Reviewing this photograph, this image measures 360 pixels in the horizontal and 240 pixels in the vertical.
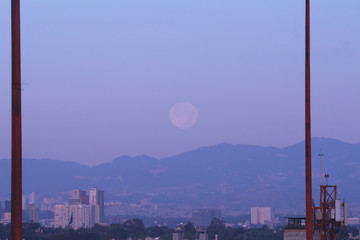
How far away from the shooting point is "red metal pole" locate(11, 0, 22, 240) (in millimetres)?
15109

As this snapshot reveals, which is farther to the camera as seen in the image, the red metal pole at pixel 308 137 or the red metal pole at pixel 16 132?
the red metal pole at pixel 308 137

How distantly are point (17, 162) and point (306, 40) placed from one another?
35.3 feet

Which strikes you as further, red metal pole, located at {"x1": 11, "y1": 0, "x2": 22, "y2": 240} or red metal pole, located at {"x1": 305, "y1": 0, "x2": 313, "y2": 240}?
red metal pole, located at {"x1": 305, "y1": 0, "x2": 313, "y2": 240}

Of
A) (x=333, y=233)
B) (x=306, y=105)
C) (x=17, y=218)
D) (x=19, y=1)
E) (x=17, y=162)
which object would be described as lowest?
(x=333, y=233)

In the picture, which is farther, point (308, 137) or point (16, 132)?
point (308, 137)

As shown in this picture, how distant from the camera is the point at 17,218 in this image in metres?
15.1

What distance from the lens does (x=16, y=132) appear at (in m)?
15.3

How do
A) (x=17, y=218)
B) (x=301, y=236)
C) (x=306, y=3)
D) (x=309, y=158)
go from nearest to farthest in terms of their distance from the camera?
(x=17, y=218)
(x=309, y=158)
(x=306, y=3)
(x=301, y=236)

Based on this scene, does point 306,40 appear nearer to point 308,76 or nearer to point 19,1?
point 308,76

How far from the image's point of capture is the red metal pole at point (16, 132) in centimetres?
1511

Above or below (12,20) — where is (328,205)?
below

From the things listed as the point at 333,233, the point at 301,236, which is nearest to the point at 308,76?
the point at 301,236

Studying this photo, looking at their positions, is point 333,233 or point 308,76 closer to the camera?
point 308,76

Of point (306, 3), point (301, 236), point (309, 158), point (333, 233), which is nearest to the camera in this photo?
point (309, 158)
